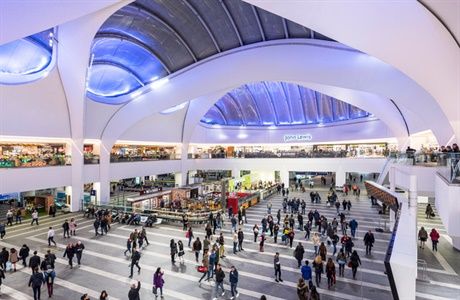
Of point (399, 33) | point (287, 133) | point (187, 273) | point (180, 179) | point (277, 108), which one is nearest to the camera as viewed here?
point (399, 33)

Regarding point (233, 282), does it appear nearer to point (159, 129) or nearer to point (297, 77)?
point (297, 77)

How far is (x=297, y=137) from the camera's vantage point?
39.9m

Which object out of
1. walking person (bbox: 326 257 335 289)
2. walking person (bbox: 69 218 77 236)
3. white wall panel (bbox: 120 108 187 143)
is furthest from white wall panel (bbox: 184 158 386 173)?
walking person (bbox: 326 257 335 289)

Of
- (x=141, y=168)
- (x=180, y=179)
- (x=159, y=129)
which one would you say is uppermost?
(x=159, y=129)

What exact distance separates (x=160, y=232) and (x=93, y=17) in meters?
11.9

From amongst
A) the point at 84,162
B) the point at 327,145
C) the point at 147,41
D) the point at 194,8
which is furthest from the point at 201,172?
the point at 194,8

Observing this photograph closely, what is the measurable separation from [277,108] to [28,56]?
29.8 metres

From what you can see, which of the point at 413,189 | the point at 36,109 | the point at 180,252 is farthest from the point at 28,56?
the point at 413,189

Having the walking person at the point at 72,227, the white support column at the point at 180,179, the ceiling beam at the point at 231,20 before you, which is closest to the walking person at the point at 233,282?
the walking person at the point at 72,227

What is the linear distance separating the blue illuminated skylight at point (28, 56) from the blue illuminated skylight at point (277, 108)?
2375cm

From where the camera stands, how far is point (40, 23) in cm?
970

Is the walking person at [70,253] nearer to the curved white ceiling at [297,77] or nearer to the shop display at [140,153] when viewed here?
the curved white ceiling at [297,77]

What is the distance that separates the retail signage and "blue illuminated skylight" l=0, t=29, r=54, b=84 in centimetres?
2919

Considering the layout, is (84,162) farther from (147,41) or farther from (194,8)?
(194,8)
